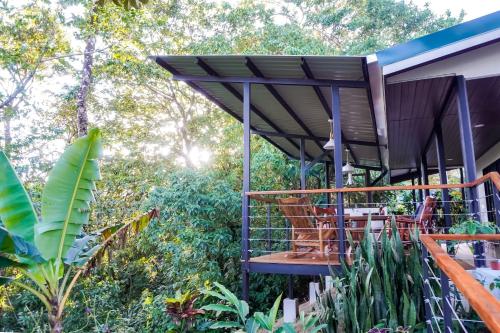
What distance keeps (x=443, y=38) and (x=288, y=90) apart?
9.49 ft

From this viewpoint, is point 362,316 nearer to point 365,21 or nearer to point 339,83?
point 339,83

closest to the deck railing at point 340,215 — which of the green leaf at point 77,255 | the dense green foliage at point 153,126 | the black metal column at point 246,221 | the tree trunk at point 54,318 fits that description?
the black metal column at point 246,221

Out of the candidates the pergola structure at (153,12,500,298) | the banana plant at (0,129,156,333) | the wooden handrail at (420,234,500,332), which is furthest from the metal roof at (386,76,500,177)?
the banana plant at (0,129,156,333)

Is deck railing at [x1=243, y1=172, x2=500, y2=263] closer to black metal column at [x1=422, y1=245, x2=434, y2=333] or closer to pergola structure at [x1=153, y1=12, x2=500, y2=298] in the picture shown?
pergola structure at [x1=153, y1=12, x2=500, y2=298]

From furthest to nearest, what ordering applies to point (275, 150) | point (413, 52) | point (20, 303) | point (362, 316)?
point (275, 150) → point (20, 303) → point (413, 52) → point (362, 316)

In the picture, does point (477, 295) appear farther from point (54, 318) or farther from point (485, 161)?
point (485, 161)

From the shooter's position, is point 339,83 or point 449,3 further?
point 449,3

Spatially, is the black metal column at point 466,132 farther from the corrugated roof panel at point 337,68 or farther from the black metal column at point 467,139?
the corrugated roof panel at point 337,68

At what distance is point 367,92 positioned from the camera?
627 centimetres

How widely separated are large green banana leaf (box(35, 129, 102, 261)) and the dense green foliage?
307cm

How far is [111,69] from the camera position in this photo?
1318cm

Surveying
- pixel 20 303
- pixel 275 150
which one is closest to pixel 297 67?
pixel 275 150

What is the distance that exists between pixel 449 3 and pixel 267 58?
18210mm

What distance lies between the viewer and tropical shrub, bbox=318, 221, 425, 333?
131 inches
